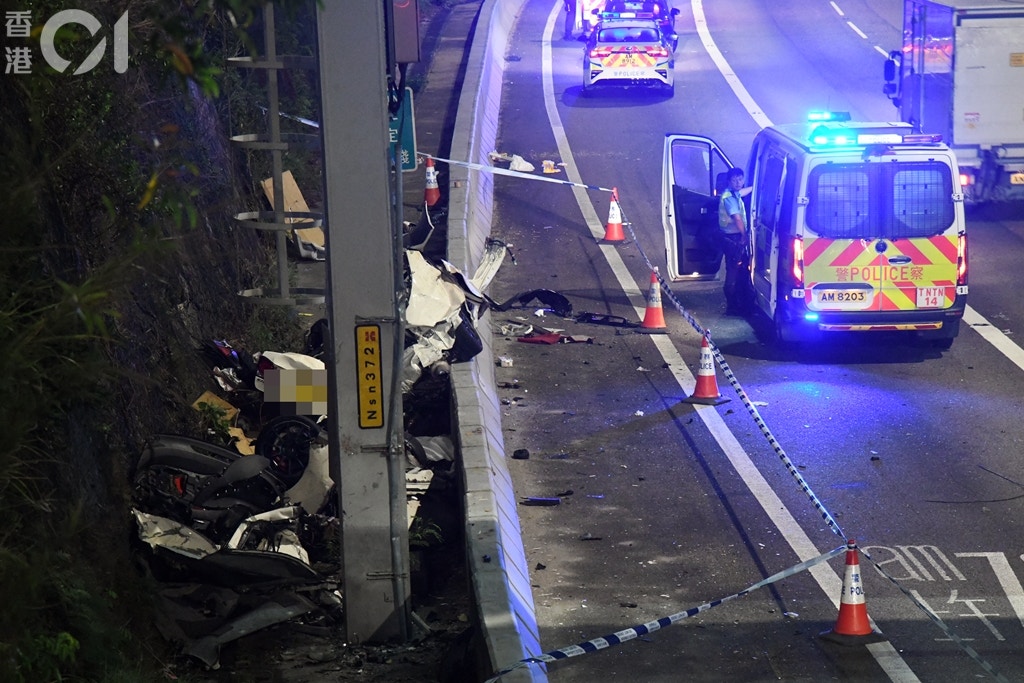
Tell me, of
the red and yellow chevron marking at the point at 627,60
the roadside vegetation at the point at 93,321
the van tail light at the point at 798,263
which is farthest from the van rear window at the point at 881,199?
the red and yellow chevron marking at the point at 627,60

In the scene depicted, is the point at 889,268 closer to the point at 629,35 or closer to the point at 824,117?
the point at 824,117

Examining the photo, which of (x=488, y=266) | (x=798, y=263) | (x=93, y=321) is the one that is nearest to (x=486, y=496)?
(x=93, y=321)

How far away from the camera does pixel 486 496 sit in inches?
380

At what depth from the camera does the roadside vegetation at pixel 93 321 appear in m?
6.18

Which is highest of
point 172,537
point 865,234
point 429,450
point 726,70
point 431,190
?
point 726,70

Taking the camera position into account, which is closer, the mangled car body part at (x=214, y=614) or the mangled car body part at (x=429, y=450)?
the mangled car body part at (x=214, y=614)

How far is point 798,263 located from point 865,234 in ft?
2.43

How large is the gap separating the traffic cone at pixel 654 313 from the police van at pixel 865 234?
5.01ft

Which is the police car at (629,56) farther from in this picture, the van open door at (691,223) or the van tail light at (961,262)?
the van tail light at (961,262)

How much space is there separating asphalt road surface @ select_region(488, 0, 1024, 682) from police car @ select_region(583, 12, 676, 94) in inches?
366

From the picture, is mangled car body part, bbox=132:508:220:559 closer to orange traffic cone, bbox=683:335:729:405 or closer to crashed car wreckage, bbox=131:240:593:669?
crashed car wreckage, bbox=131:240:593:669

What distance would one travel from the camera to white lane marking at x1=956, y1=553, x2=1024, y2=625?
946cm

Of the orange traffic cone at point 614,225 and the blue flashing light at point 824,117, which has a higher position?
the blue flashing light at point 824,117

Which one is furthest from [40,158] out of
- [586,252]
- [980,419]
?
[586,252]
